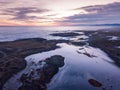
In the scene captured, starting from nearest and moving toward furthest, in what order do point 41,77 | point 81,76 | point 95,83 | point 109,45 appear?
point 95,83 < point 41,77 < point 81,76 < point 109,45

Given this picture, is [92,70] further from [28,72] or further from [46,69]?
[28,72]

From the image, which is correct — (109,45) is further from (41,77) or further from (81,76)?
(41,77)

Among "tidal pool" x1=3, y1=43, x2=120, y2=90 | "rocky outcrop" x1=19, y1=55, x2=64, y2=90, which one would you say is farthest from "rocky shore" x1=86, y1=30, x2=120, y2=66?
"rocky outcrop" x1=19, y1=55, x2=64, y2=90

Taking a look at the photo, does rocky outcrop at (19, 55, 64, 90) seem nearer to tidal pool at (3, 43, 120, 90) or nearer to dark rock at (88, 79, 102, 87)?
tidal pool at (3, 43, 120, 90)

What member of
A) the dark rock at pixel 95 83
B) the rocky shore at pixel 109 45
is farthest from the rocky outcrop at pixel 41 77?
the rocky shore at pixel 109 45

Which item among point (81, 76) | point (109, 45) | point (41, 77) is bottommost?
point (109, 45)

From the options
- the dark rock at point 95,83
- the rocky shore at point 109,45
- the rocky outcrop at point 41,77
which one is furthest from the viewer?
the rocky shore at point 109,45

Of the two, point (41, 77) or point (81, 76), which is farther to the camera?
point (81, 76)

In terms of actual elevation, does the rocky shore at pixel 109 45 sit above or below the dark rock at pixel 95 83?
below

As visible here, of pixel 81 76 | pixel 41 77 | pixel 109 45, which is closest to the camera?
pixel 41 77

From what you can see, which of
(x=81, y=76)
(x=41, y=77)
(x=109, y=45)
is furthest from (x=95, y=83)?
(x=109, y=45)

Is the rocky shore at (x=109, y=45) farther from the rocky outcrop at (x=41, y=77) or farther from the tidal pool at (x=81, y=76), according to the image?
the rocky outcrop at (x=41, y=77)

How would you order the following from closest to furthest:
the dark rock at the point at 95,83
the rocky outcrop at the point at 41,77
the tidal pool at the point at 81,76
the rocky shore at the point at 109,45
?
1. the rocky outcrop at the point at 41,77
2. the tidal pool at the point at 81,76
3. the dark rock at the point at 95,83
4. the rocky shore at the point at 109,45
